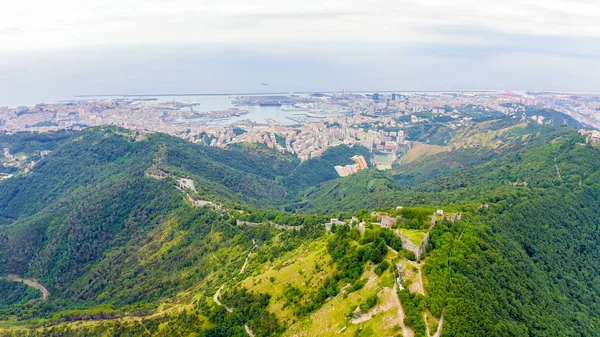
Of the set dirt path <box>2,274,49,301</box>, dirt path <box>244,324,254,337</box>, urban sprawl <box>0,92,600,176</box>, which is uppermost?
urban sprawl <box>0,92,600,176</box>

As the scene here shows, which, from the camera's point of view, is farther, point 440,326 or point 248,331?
point 248,331

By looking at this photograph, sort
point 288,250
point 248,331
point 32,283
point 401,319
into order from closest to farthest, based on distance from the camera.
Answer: point 401,319 → point 248,331 → point 288,250 → point 32,283

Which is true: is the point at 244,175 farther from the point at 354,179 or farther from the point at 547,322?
the point at 547,322

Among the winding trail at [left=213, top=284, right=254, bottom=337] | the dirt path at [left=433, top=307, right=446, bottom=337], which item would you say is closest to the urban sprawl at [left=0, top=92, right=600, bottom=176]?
the winding trail at [left=213, top=284, right=254, bottom=337]

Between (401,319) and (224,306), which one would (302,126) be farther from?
(401,319)

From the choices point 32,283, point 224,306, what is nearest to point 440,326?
point 224,306

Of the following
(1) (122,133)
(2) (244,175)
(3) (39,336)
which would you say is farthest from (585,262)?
(1) (122,133)

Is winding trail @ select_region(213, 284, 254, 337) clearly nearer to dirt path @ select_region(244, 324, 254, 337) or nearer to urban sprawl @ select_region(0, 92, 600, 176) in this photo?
dirt path @ select_region(244, 324, 254, 337)

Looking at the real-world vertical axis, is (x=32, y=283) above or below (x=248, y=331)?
below
